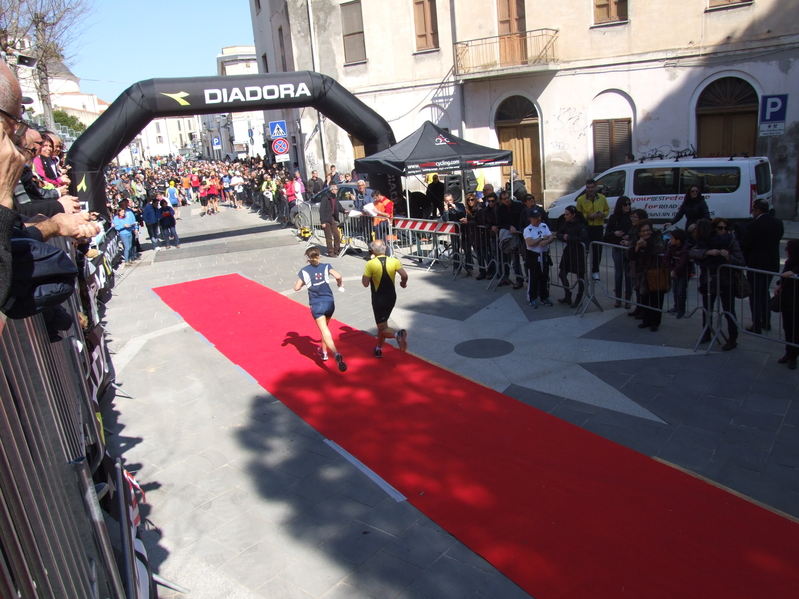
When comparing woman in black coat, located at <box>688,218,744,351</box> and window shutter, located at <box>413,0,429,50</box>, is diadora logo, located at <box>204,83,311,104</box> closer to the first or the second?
window shutter, located at <box>413,0,429,50</box>

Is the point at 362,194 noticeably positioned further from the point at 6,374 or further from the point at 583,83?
the point at 6,374

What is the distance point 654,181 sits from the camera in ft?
47.3

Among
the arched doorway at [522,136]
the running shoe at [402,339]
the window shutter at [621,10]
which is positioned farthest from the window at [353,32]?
the running shoe at [402,339]

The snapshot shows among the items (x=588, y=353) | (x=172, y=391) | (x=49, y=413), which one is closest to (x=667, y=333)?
(x=588, y=353)

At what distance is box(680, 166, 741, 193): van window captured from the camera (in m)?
13.5

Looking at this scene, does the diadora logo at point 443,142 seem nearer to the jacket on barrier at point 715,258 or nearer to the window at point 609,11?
the jacket on barrier at point 715,258

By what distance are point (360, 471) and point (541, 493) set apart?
1.66 meters

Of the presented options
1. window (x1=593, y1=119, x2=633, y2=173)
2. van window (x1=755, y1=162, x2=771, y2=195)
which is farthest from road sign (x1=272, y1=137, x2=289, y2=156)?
van window (x1=755, y1=162, x2=771, y2=195)

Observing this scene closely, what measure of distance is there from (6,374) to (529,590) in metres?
3.43

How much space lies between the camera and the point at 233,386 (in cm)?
840

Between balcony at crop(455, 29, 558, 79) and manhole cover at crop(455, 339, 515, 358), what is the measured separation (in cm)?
1446

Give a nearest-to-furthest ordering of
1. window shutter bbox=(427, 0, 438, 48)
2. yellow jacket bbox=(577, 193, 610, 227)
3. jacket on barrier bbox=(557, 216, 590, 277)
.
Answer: jacket on barrier bbox=(557, 216, 590, 277) → yellow jacket bbox=(577, 193, 610, 227) → window shutter bbox=(427, 0, 438, 48)

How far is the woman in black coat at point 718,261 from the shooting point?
26.3 ft

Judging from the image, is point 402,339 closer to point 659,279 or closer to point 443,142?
point 659,279
